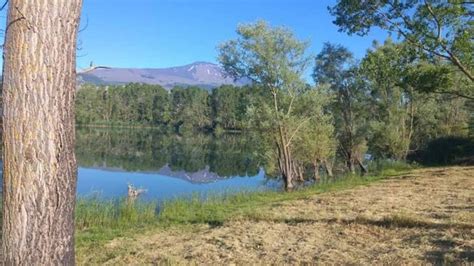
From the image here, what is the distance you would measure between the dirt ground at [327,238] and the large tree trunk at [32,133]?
9.62ft

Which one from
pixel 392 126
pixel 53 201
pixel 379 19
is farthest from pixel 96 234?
pixel 392 126

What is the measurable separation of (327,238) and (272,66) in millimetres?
11937

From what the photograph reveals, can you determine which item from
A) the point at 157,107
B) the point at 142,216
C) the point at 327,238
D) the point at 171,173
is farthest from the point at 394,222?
the point at 157,107

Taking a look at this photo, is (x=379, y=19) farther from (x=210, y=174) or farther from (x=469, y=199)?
(x=210, y=174)

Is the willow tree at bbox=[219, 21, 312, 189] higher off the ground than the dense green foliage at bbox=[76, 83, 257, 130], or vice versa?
the dense green foliage at bbox=[76, 83, 257, 130]

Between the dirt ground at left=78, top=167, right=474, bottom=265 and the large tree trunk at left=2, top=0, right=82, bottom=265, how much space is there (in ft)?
9.62

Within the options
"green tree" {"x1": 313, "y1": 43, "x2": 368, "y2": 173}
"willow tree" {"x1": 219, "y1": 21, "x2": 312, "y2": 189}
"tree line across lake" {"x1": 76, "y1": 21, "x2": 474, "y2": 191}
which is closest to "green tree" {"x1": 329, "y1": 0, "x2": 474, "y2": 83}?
"tree line across lake" {"x1": 76, "y1": 21, "x2": 474, "y2": 191}

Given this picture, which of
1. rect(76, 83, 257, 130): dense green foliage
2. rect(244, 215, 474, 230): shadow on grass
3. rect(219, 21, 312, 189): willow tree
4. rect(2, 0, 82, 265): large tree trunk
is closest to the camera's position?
rect(2, 0, 82, 265): large tree trunk

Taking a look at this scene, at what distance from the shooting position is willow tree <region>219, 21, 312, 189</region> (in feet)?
58.7

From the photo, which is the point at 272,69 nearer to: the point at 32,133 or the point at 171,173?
the point at 32,133

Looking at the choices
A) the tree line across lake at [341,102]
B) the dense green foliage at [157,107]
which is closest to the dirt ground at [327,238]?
the tree line across lake at [341,102]

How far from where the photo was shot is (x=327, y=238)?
22.6ft

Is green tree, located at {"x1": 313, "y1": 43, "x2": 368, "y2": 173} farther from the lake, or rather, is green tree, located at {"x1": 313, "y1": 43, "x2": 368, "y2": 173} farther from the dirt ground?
the dirt ground

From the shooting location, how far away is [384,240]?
6547 millimetres
